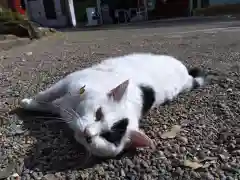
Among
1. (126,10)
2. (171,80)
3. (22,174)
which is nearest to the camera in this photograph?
(22,174)

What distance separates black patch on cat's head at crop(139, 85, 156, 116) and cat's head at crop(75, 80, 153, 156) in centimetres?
46

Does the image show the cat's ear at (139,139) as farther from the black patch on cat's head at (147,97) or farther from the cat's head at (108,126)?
the black patch on cat's head at (147,97)

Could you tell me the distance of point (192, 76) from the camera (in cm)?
431

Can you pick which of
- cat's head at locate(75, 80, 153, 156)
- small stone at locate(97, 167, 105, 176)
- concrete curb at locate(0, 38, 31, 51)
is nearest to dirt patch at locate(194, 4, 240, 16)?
concrete curb at locate(0, 38, 31, 51)

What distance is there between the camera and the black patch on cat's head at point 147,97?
302 centimetres

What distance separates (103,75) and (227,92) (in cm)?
156

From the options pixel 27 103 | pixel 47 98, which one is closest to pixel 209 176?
pixel 47 98

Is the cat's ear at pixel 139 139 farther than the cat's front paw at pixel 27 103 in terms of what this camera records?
No

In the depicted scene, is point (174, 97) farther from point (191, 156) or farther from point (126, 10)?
point (126, 10)

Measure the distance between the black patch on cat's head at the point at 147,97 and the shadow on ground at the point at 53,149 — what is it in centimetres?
63

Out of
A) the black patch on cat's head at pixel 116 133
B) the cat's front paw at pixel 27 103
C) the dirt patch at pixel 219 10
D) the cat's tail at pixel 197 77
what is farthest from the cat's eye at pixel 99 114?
the dirt patch at pixel 219 10

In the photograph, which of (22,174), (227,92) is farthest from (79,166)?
(227,92)

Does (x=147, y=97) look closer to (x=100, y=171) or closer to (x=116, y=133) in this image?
(x=116, y=133)

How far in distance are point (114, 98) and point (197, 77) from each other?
6.70 ft
